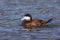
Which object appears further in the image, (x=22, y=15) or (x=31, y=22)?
(x=22, y=15)

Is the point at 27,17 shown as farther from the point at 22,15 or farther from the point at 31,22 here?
the point at 22,15

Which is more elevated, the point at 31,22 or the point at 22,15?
the point at 22,15

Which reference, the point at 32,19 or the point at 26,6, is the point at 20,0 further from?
the point at 32,19

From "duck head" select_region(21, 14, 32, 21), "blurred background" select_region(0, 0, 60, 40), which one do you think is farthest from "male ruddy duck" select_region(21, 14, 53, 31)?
"blurred background" select_region(0, 0, 60, 40)

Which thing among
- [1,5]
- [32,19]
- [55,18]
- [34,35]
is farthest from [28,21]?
[1,5]

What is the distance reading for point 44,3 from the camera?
17.6m

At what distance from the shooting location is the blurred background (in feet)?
38.7

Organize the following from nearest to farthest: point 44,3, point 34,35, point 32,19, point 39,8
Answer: point 34,35 → point 32,19 → point 39,8 → point 44,3

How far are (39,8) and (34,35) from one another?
15.3 ft

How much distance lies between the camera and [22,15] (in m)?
15.2

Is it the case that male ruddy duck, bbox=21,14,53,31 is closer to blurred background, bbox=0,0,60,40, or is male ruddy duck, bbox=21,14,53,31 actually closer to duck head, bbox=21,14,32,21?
duck head, bbox=21,14,32,21

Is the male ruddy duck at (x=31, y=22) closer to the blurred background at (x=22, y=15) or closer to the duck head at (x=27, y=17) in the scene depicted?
the duck head at (x=27, y=17)

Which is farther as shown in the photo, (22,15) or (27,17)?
(22,15)

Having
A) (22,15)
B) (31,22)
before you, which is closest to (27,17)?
(31,22)
